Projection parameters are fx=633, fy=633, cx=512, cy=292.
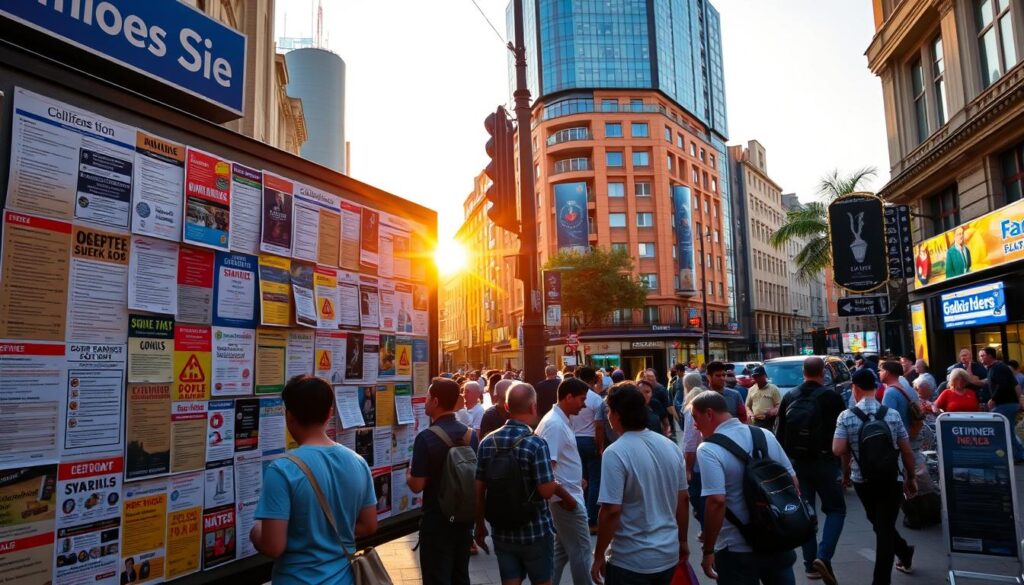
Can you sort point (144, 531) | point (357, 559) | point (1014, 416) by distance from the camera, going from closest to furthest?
point (144, 531), point (357, 559), point (1014, 416)

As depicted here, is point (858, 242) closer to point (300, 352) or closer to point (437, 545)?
point (437, 545)

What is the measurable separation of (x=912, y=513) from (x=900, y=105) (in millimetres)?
19691

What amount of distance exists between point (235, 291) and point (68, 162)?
2.56 ft

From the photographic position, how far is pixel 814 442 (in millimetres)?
6316

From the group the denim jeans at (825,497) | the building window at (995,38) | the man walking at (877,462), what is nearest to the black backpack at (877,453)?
the man walking at (877,462)

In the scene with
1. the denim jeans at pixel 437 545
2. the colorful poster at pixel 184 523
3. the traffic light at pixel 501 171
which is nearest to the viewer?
the colorful poster at pixel 184 523

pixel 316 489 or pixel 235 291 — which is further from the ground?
pixel 235 291

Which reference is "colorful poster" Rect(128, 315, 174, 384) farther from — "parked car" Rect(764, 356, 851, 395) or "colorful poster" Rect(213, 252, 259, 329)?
"parked car" Rect(764, 356, 851, 395)

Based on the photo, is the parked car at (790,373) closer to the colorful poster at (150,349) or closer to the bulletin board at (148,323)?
the bulletin board at (148,323)

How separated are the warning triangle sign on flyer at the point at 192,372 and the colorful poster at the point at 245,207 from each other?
501 mm

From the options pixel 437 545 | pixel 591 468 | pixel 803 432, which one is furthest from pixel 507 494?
pixel 591 468

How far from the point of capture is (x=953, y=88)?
61.8 feet

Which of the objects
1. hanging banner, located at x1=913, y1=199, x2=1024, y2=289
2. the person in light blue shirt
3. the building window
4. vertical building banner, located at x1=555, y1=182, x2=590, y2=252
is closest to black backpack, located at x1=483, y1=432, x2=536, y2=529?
the person in light blue shirt

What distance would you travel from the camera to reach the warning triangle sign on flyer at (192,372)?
2.49 metres
